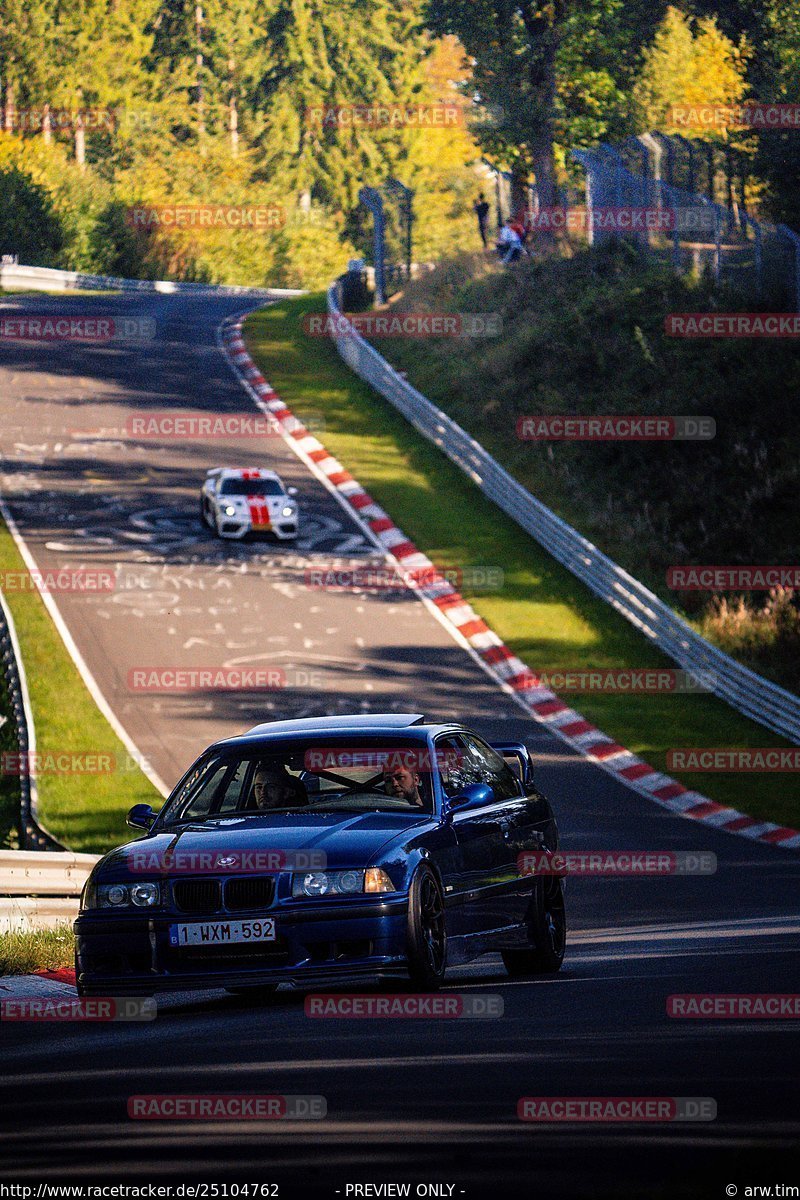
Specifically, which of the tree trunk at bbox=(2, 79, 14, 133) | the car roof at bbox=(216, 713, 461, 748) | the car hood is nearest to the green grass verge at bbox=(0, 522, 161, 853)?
the car roof at bbox=(216, 713, 461, 748)

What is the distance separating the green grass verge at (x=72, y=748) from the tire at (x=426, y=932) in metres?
10.8

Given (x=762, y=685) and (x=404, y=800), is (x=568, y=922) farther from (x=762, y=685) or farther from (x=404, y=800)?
(x=762, y=685)

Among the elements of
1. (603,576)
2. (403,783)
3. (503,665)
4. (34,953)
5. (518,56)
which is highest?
(518,56)

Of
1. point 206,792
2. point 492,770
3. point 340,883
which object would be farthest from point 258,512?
point 340,883

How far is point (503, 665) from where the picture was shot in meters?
26.6

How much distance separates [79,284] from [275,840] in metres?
58.6

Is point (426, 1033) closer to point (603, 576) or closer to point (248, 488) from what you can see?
point (603, 576)

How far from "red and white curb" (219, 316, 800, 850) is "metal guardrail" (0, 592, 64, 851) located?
6407 mm

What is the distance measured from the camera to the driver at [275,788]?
1002 cm

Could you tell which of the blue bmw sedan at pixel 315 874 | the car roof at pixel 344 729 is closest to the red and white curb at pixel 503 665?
the car roof at pixel 344 729

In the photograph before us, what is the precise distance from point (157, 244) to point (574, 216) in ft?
120

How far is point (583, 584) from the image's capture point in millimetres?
30516

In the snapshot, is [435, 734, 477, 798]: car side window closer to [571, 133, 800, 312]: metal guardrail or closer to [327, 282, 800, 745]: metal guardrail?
[327, 282, 800, 745]: metal guardrail

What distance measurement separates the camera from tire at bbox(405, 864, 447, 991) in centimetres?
884
